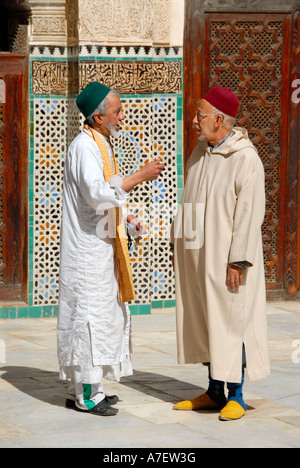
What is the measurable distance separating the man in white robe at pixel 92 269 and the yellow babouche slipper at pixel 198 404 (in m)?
0.30

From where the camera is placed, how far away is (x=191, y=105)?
722 centimetres

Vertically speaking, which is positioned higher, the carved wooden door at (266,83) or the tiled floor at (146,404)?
the carved wooden door at (266,83)

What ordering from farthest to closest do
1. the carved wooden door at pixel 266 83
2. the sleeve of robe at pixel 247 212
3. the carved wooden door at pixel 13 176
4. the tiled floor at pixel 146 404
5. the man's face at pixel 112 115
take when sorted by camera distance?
the carved wooden door at pixel 266 83
the carved wooden door at pixel 13 176
the man's face at pixel 112 115
the sleeve of robe at pixel 247 212
the tiled floor at pixel 146 404

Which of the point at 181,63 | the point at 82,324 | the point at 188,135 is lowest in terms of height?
the point at 82,324

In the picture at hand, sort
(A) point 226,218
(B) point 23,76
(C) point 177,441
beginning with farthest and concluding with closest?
(B) point 23,76 < (A) point 226,218 < (C) point 177,441

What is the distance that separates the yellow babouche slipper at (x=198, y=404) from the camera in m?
4.59

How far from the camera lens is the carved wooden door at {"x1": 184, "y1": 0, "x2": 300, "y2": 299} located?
23.7ft

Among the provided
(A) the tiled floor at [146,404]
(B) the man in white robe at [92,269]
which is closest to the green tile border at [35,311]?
(A) the tiled floor at [146,404]

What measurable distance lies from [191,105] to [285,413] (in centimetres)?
321

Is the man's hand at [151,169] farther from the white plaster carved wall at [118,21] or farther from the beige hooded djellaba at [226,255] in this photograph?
the white plaster carved wall at [118,21]

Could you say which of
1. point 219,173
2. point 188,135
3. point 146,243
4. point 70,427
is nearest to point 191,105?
point 188,135

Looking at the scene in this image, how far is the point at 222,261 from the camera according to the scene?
4418 mm

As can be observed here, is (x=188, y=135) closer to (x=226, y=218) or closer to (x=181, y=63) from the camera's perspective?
(x=181, y=63)

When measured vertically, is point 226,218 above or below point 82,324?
above
